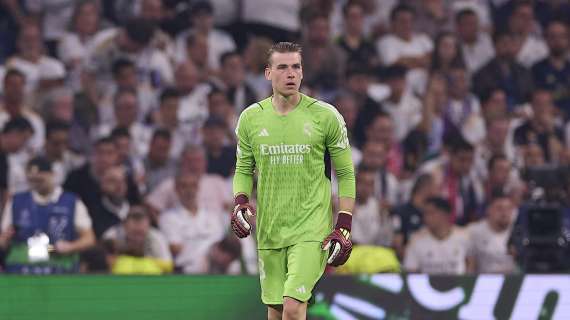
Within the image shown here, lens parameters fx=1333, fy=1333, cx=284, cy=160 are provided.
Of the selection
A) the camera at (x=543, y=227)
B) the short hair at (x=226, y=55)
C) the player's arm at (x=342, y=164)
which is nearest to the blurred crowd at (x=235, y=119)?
the short hair at (x=226, y=55)

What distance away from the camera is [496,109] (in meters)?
16.2

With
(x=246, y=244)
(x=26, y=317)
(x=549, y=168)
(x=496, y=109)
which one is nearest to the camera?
(x=26, y=317)

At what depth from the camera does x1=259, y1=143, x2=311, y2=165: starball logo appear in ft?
27.7

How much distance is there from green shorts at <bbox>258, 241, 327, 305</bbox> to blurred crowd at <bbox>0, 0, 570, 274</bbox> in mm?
3874

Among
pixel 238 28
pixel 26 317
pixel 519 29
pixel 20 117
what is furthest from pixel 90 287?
pixel 519 29

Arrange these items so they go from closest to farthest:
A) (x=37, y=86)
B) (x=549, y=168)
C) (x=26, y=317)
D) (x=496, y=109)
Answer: (x=26, y=317) < (x=549, y=168) < (x=37, y=86) < (x=496, y=109)

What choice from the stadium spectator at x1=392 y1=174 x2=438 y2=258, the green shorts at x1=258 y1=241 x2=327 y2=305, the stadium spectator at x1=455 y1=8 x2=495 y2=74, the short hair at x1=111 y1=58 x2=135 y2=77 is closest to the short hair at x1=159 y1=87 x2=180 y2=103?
the short hair at x1=111 y1=58 x2=135 y2=77

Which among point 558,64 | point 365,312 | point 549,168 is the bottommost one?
point 365,312

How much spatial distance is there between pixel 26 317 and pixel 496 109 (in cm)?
762

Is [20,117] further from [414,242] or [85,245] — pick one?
[414,242]

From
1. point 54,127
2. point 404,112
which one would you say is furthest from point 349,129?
point 54,127

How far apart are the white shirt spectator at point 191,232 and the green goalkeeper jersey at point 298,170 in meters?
5.14

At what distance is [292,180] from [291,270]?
1.90ft

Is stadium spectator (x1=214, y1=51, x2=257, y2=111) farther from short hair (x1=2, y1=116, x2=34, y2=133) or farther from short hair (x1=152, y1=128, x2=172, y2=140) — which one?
short hair (x1=2, y1=116, x2=34, y2=133)
